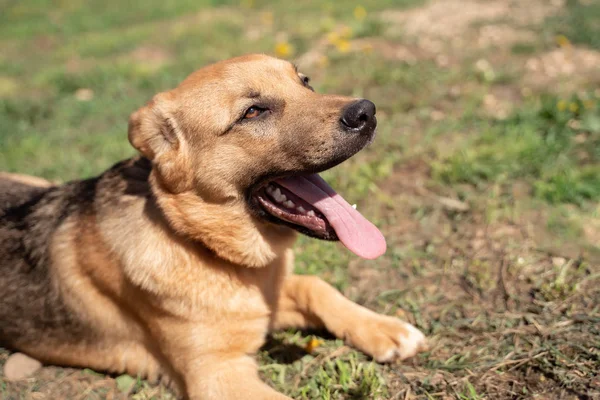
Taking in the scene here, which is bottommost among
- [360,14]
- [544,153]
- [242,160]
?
[544,153]

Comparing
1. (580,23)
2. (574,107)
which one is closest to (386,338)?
(574,107)

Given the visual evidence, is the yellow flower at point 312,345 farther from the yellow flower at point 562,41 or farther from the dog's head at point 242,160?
the yellow flower at point 562,41

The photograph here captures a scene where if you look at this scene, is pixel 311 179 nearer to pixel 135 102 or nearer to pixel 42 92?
pixel 135 102

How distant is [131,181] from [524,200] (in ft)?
10.2

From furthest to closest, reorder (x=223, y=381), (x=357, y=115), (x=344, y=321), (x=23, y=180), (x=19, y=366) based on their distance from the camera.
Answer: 1. (x=23, y=180)
2. (x=19, y=366)
3. (x=344, y=321)
4. (x=223, y=381)
5. (x=357, y=115)

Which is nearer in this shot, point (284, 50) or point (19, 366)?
point (19, 366)

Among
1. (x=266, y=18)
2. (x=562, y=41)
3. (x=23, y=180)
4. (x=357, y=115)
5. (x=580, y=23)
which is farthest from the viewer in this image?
(x=266, y=18)

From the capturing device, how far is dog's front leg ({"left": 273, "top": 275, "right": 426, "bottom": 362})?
3.13m

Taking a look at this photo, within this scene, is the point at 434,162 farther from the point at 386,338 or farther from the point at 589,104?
the point at 386,338

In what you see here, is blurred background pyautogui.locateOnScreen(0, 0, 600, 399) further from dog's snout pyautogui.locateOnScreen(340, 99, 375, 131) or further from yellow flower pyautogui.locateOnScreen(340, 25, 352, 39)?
dog's snout pyautogui.locateOnScreen(340, 99, 375, 131)

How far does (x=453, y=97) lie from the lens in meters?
5.93

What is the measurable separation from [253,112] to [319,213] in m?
0.72

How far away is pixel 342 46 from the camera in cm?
716

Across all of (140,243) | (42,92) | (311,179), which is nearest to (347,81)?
(311,179)
